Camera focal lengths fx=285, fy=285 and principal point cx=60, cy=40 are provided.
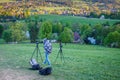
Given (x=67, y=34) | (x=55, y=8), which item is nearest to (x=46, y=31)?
(x=67, y=34)

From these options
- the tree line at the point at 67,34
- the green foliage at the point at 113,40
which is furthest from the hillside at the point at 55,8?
the green foliage at the point at 113,40

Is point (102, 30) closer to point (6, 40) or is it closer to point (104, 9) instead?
point (6, 40)

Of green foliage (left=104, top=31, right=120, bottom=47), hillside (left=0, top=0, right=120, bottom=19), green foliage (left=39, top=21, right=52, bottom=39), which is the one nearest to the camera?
green foliage (left=104, top=31, right=120, bottom=47)

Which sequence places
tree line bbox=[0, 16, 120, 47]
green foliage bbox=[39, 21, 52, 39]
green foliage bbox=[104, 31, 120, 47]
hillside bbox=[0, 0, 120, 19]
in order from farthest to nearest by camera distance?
hillside bbox=[0, 0, 120, 19]
green foliage bbox=[39, 21, 52, 39]
tree line bbox=[0, 16, 120, 47]
green foliage bbox=[104, 31, 120, 47]

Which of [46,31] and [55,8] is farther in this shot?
[55,8]

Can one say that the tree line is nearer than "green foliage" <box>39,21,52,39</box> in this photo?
Yes

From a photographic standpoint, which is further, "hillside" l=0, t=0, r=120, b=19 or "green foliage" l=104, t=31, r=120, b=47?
"hillside" l=0, t=0, r=120, b=19

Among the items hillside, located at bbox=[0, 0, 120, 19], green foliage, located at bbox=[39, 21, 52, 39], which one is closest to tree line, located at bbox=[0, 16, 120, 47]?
green foliage, located at bbox=[39, 21, 52, 39]

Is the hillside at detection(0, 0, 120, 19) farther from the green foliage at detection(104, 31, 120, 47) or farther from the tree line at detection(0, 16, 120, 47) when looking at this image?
the green foliage at detection(104, 31, 120, 47)

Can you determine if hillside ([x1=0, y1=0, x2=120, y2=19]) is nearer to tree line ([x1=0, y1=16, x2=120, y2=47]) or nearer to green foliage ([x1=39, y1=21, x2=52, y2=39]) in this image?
tree line ([x1=0, y1=16, x2=120, y2=47])

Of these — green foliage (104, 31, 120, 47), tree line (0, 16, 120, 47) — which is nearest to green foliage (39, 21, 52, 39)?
tree line (0, 16, 120, 47)

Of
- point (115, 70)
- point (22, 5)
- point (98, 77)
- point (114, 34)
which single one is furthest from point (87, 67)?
point (22, 5)

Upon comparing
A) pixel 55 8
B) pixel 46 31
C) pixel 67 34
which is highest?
pixel 67 34

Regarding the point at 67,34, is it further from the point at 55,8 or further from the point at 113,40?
the point at 55,8
